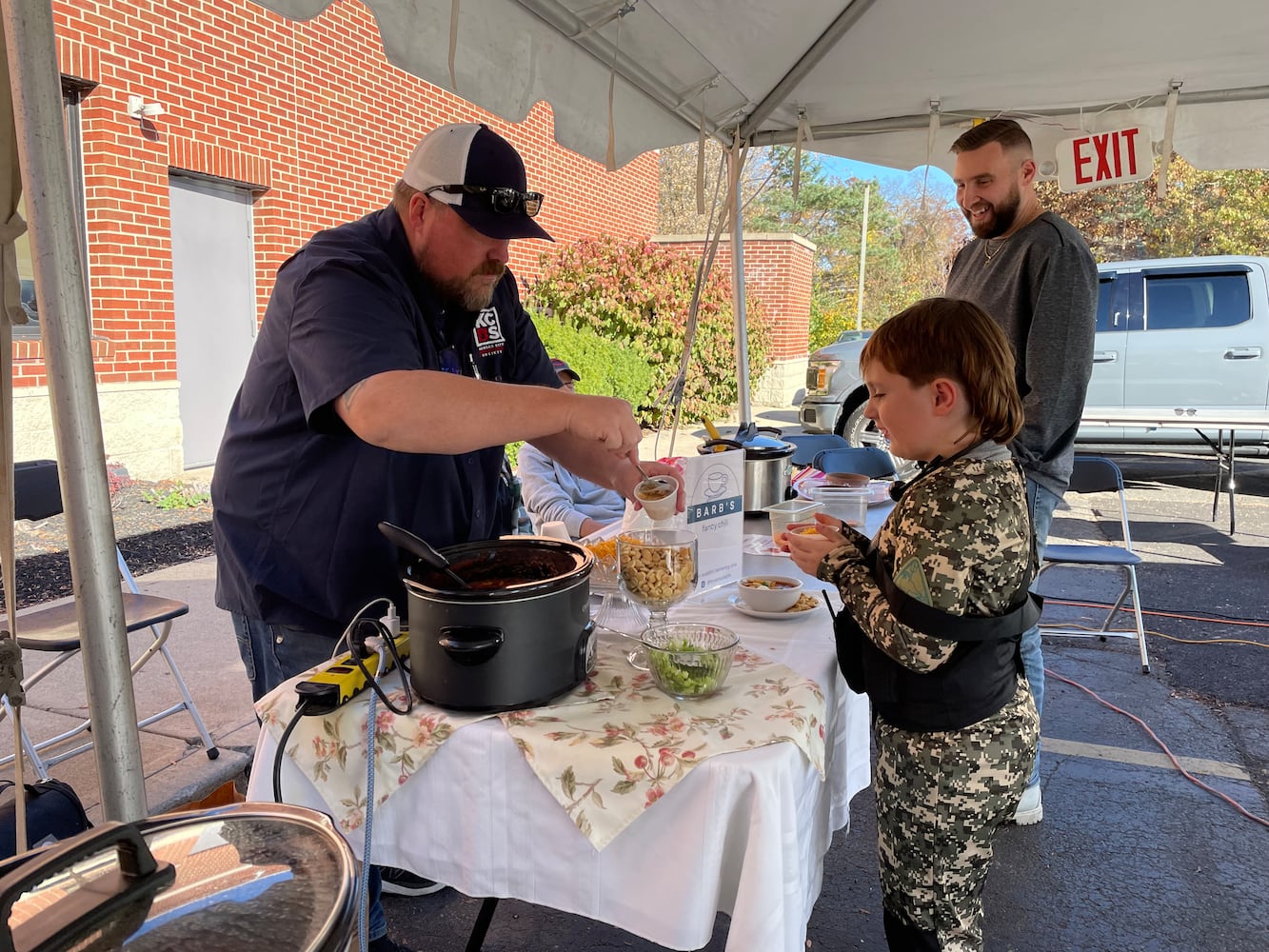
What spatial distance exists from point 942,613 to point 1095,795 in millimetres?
2256

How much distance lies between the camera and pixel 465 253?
1.80 m

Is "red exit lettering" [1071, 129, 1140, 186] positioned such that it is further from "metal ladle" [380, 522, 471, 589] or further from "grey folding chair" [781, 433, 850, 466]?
"metal ladle" [380, 522, 471, 589]

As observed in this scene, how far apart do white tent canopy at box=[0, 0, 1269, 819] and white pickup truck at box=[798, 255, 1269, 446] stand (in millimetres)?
4640

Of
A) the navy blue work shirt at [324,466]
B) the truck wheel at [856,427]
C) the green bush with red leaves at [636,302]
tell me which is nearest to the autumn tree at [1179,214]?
the green bush with red leaves at [636,302]

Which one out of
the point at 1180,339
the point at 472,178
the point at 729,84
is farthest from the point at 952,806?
the point at 1180,339

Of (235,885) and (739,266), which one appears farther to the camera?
(739,266)

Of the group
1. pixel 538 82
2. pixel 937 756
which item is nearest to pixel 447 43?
pixel 538 82

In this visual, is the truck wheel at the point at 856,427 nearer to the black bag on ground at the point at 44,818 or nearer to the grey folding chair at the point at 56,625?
the grey folding chair at the point at 56,625

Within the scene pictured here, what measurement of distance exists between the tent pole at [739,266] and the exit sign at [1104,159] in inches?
64.1

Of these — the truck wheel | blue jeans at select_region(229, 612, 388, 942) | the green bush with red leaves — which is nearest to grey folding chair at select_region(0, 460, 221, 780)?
blue jeans at select_region(229, 612, 388, 942)

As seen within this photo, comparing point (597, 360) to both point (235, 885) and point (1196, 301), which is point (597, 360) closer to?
point (1196, 301)

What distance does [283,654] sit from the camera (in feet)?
5.84

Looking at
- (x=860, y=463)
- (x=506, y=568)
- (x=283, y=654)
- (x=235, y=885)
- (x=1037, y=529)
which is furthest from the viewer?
(x=860, y=463)

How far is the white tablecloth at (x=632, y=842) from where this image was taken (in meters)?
1.23
